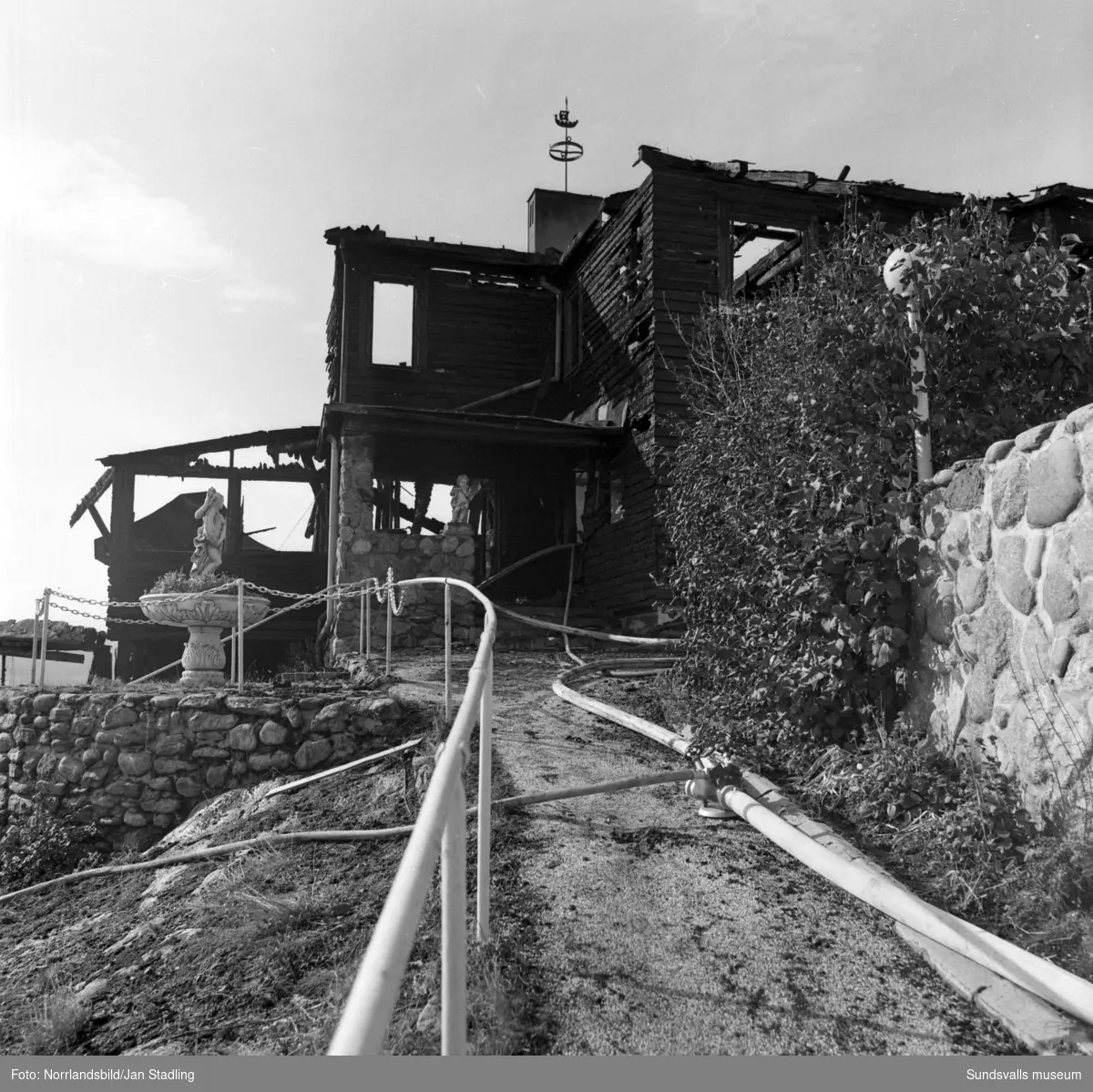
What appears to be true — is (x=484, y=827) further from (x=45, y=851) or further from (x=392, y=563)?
(x=392, y=563)

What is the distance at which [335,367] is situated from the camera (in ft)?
65.1

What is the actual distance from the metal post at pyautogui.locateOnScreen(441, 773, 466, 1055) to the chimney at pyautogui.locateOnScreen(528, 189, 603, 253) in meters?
20.0

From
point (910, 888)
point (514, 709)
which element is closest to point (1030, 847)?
point (910, 888)

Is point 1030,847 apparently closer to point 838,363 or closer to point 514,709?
point 838,363

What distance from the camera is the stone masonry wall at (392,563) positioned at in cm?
1283

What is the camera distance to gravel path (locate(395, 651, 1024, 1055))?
2613 mm

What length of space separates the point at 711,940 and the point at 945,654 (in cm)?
195

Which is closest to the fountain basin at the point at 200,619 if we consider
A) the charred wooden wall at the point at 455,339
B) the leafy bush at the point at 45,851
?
the leafy bush at the point at 45,851

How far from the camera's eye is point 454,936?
1962mm

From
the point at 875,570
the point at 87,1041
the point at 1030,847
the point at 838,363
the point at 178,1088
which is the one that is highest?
the point at 838,363

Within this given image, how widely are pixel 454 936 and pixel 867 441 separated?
360cm

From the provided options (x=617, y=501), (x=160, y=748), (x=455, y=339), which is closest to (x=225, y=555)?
(x=455, y=339)

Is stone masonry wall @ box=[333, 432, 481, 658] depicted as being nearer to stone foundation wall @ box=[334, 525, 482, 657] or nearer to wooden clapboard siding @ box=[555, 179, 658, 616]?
stone foundation wall @ box=[334, 525, 482, 657]

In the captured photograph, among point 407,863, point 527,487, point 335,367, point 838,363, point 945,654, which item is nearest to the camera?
point 407,863
